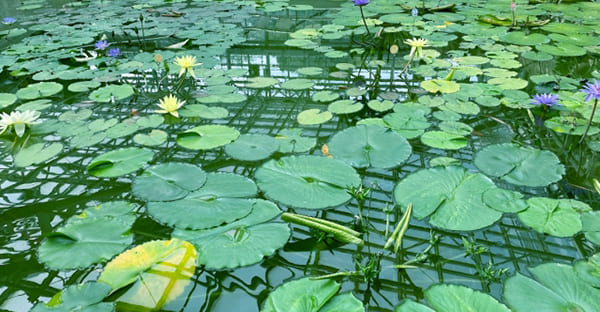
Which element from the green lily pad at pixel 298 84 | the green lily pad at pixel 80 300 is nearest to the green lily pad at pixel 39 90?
the green lily pad at pixel 298 84

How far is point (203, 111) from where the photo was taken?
8.34 feet

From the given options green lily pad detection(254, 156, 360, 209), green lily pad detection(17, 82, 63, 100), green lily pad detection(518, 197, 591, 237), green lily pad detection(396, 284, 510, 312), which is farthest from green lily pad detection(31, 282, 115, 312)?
green lily pad detection(17, 82, 63, 100)

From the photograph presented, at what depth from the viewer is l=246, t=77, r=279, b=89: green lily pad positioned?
9.68 feet

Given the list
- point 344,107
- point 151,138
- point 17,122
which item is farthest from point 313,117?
point 17,122

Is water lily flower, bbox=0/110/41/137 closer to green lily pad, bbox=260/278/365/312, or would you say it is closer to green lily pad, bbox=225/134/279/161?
green lily pad, bbox=225/134/279/161

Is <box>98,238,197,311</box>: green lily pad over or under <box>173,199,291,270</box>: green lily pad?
under

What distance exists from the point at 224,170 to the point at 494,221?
1204mm

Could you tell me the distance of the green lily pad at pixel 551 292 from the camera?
117 cm

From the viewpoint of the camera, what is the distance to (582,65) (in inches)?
125

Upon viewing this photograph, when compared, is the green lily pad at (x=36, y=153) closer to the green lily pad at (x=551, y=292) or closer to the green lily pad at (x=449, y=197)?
the green lily pad at (x=449, y=197)

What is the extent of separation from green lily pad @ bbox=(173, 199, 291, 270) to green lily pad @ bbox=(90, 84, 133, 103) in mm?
1639

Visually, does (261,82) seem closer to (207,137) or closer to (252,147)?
(207,137)

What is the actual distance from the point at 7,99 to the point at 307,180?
2.34m

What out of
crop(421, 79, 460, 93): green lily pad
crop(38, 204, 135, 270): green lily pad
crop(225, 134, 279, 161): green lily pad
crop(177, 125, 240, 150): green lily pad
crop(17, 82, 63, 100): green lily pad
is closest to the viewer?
crop(38, 204, 135, 270): green lily pad
